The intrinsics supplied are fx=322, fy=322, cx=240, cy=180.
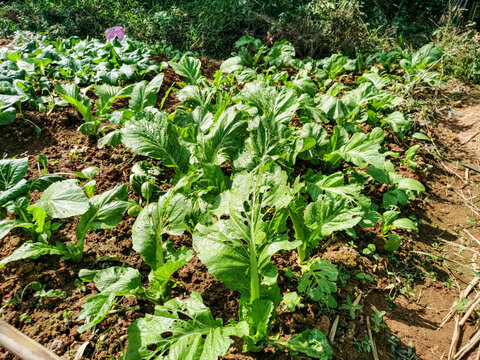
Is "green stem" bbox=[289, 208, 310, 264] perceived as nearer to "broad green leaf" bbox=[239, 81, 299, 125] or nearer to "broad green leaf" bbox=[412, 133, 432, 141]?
"broad green leaf" bbox=[239, 81, 299, 125]

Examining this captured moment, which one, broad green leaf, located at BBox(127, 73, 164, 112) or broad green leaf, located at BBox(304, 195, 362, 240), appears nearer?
broad green leaf, located at BBox(304, 195, 362, 240)

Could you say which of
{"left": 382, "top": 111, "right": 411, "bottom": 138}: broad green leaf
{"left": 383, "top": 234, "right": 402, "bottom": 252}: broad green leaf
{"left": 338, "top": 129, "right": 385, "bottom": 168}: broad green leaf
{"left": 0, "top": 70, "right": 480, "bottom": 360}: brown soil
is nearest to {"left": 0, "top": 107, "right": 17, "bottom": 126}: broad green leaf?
{"left": 0, "top": 70, "right": 480, "bottom": 360}: brown soil

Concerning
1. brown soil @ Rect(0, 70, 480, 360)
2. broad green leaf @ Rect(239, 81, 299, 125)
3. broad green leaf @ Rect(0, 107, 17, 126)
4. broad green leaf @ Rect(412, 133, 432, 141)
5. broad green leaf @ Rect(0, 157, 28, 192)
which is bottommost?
brown soil @ Rect(0, 70, 480, 360)

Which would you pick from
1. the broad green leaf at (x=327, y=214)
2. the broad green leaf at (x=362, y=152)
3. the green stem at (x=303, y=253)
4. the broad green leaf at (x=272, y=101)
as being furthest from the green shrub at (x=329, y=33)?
the green stem at (x=303, y=253)

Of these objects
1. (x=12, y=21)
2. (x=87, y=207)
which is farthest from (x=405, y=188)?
(x=12, y=21)

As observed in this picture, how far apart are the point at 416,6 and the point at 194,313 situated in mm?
6914

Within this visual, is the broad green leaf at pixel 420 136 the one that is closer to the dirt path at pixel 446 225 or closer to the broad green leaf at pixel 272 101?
the dirt path at pixel 446 225

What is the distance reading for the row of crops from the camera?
159cm

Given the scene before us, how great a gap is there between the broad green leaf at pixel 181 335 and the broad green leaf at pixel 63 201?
0.75 metres

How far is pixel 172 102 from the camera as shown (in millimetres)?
3578

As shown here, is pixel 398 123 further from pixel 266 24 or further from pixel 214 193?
pixel 266 24

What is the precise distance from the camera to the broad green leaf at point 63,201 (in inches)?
72.5

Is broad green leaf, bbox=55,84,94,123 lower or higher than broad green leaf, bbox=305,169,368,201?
higher

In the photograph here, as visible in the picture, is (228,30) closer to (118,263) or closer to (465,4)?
(465,4)
